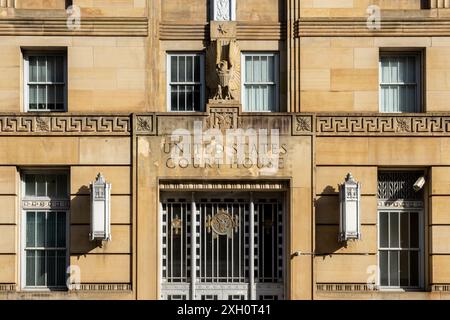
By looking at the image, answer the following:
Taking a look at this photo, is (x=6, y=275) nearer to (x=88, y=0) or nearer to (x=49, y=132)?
(x=49, y=132)

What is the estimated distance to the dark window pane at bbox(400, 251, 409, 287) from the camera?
87.5ft

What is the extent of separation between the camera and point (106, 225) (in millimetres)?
25828

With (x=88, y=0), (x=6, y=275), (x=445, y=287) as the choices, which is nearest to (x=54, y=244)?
(x=6, y=275)

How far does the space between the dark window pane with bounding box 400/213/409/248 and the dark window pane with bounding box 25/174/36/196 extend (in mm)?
9055

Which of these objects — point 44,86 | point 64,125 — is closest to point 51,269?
point 64,125

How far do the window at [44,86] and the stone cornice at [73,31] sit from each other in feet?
2.10

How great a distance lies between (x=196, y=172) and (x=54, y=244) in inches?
155

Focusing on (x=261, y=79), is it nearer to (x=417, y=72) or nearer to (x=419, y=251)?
(x=417, y=72)

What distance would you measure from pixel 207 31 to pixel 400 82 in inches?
194

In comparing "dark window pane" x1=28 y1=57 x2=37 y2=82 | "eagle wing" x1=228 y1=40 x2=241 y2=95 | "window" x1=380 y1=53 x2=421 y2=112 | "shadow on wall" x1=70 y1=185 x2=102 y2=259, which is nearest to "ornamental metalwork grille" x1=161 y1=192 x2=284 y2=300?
"shadow on wall" x1=70 y1=185 x2=102 y2=259

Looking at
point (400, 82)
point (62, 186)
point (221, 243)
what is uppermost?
point (400, 82)

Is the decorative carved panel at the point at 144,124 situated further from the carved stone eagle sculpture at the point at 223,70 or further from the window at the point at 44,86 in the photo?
the window at the point at 44,86

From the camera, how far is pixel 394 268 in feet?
87.6
